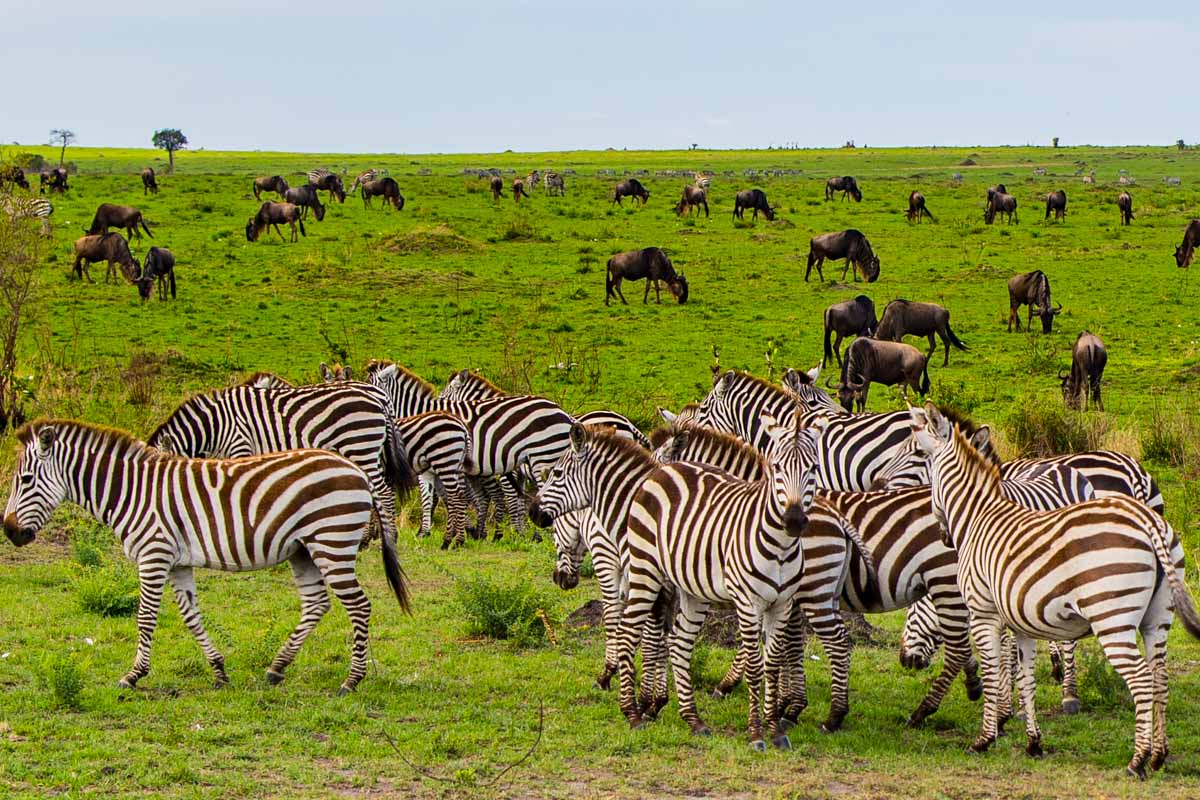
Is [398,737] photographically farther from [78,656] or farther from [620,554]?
[78,656]

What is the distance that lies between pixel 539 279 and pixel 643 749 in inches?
1013

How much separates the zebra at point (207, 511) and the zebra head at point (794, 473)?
9.97 ft

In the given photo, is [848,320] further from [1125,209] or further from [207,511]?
[1125,209]

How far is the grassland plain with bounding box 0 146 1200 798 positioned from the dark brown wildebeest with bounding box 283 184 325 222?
3.87 feet

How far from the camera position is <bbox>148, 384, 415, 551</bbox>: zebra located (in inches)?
523

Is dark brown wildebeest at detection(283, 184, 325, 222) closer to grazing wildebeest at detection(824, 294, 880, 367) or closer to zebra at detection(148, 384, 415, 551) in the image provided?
grazing wildebeest at detection(824, 294, 880, 367)

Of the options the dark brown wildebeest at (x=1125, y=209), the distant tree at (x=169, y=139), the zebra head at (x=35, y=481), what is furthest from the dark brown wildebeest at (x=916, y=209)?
the distant tree at (x=169, y=139)

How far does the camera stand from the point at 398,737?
8039 millimetres

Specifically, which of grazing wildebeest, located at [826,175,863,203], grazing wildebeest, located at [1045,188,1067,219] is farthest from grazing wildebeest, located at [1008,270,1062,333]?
grazing wildebeest, located at [826,175,863,203]

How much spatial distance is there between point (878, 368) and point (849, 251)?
11.2 metres

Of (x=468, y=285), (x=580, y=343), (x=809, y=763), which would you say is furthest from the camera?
(x=468, y=285)

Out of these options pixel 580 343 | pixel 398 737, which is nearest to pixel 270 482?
pixel 398 737

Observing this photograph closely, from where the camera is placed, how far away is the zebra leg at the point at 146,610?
9008 millimetres

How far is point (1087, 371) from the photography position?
846 inches
